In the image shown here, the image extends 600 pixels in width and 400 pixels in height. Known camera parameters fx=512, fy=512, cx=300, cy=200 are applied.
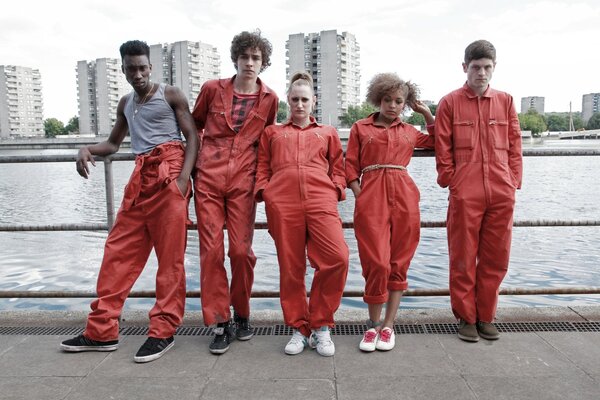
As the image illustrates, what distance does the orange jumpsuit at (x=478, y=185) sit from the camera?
300cm

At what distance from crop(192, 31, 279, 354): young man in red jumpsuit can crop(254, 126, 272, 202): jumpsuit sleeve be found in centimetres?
6

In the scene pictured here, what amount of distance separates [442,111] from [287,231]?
120 cm

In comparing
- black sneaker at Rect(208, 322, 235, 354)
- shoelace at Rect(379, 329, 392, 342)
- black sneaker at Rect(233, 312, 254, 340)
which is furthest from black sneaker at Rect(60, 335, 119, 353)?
shoelace at Rect(379, 329, 392, 342)

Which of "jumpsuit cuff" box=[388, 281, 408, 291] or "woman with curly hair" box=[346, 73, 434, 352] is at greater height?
"woman with curly hair" box=[346, 73, 434, 352]

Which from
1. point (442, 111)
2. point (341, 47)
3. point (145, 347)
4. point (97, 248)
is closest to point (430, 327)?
point (442, 111)

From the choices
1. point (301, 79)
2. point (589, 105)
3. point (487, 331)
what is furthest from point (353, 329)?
point (589, 105)

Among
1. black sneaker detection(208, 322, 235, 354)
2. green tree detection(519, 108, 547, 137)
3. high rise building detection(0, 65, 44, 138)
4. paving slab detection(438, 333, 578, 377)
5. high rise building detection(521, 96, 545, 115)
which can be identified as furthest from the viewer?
high rise building detection(521, 96, 545, 115)

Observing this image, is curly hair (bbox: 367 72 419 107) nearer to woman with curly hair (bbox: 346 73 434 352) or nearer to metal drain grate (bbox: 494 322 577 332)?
woman with curly hair (bbox: 346 73 434 352)

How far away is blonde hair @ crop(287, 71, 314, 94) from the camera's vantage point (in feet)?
10.1

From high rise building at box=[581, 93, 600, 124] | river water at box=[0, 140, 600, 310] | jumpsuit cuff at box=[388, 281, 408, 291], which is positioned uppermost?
high rise building at box=[581, 93, 600, 124]

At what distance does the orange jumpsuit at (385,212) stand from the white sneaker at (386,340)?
0.17 metres

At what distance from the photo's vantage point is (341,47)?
102875mm

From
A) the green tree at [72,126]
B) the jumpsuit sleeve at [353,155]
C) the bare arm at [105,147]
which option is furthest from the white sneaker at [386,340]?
the green tree at [72,126]

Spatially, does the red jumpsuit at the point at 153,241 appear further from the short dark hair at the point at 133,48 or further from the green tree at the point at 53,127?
the green tree at the point at 53,127
